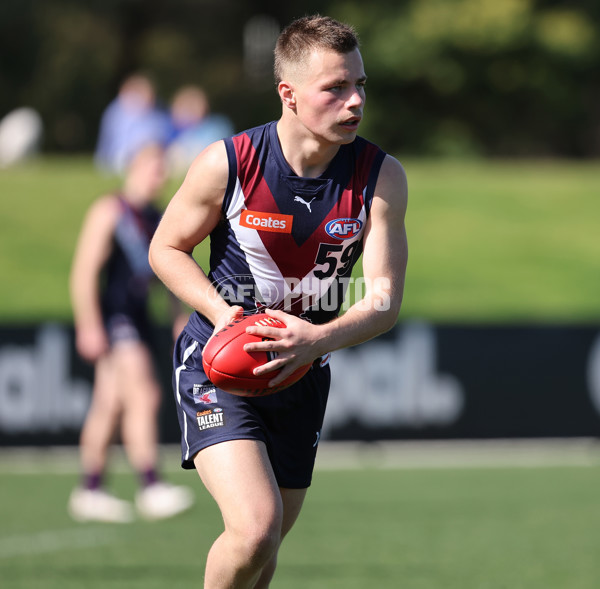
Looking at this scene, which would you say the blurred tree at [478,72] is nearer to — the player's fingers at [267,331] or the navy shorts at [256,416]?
the navy shorts at [256,416]

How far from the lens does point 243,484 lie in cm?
420

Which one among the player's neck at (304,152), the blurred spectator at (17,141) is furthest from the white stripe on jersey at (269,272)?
the blurred spectator at (17,141)

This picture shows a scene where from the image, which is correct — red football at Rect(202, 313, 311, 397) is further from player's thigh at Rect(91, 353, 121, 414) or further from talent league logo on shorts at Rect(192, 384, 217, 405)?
player's thigh at Rect(91, 353, 121, 414)

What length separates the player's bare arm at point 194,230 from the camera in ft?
14.2

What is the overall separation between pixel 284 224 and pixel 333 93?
0.52m

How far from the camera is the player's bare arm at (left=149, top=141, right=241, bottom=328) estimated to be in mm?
4336

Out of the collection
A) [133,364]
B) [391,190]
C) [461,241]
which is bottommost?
[461,241]

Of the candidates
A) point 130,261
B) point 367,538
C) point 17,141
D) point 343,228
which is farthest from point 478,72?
point 343,228

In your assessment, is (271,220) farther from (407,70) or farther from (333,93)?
(407,70)

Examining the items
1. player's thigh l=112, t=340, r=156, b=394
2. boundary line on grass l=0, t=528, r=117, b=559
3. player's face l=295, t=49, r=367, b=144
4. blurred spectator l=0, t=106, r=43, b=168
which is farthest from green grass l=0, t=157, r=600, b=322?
player's face l=295, t=49, r=367, b=144

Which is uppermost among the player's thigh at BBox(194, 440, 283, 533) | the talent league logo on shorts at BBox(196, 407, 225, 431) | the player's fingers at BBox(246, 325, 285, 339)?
the player's fingers at BBox(246, 325, 285, 339)

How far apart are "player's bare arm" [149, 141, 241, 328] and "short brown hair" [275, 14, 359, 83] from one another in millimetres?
417

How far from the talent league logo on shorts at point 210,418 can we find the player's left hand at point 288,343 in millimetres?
390

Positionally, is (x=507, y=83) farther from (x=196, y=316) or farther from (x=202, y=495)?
(x=196, y=316)
